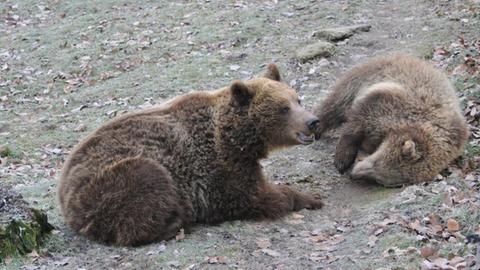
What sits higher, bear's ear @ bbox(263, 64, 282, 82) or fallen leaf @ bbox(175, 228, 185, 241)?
bear's ear @ bbox(263, 64, 282, 82)

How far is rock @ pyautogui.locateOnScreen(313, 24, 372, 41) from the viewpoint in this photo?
1559cm

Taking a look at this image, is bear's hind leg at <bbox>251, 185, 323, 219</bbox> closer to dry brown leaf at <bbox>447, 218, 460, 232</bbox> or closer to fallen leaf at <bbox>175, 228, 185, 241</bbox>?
fallen leaf at <bbox>175, 228, 185, 241</bbox>

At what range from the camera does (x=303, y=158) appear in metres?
10.6

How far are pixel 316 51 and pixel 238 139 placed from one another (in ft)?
23.2

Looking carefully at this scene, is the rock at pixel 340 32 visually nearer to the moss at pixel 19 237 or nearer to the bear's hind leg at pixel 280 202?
the bear's hind leg at pixel 280 202

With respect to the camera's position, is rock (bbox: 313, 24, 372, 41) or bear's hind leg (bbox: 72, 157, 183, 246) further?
rock (bbox: 313, 24, 372, 41)

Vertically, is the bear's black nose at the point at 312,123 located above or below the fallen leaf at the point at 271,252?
above

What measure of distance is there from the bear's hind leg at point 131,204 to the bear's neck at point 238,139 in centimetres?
80

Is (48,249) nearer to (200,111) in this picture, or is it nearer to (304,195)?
(200,111)

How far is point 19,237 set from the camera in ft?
24.7

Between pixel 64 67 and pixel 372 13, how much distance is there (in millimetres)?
7802

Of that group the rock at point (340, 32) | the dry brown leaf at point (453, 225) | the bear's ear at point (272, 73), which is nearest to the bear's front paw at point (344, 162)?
the bear's ear at point (272, 73)

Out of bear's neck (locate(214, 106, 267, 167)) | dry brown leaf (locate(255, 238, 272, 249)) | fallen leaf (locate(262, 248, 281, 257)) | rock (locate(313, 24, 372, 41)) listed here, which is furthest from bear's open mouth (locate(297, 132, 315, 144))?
rock (locate(313, 24, 372, 41))

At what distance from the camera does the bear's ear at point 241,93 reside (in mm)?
8062
